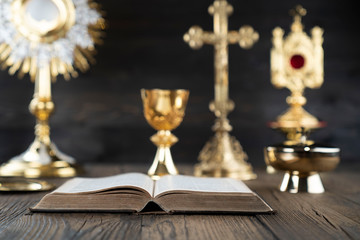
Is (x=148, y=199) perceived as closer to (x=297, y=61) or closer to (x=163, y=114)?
(x=163, y=114)

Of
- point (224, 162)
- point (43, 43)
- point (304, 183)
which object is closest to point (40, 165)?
point (43, 43)

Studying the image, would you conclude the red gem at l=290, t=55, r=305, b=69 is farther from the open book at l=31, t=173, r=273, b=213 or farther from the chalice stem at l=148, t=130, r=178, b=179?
the open book at l=31, t=173, r=273, b=213

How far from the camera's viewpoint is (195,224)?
2.91 feet

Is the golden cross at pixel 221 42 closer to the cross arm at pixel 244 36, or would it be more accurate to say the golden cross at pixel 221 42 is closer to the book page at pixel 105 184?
the cross arm at pixel 244 36

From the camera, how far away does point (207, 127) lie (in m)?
2.12

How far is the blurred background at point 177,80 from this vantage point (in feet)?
6.93

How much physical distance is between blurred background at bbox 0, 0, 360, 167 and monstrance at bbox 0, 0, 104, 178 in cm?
35

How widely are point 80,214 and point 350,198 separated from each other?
0.65m

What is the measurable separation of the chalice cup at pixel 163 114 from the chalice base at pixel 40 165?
0.34 meters

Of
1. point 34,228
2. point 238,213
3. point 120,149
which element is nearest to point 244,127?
point 120,149

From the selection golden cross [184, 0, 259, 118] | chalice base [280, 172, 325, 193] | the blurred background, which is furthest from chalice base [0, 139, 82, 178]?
chalice base [280, 172, 325, 193]

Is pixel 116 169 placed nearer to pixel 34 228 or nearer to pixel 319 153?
pixel 319 153

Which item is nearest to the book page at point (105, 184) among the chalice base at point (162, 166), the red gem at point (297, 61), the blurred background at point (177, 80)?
the chalice base at point (162, 166)

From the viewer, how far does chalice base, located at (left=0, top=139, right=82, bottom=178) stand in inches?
64.1
